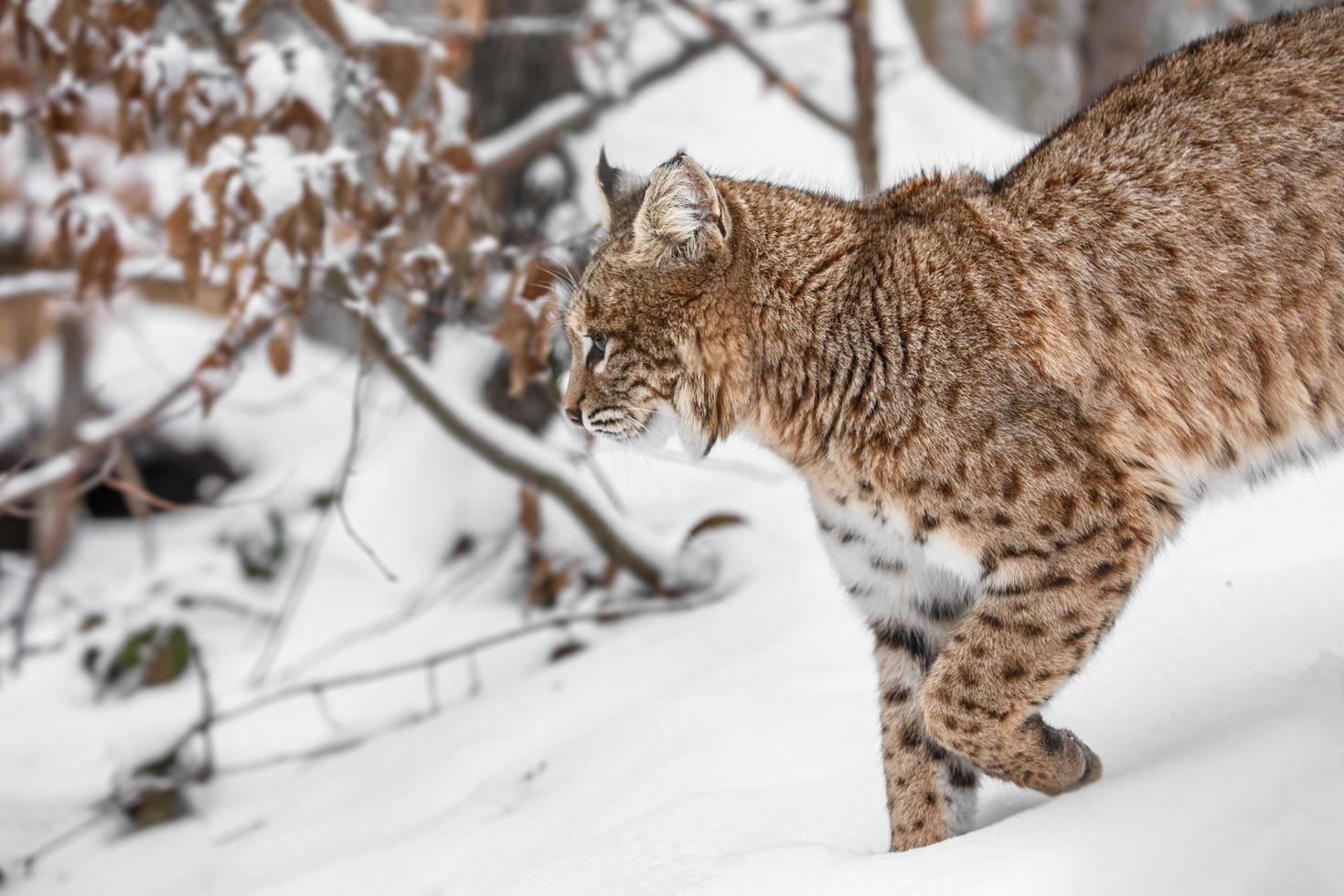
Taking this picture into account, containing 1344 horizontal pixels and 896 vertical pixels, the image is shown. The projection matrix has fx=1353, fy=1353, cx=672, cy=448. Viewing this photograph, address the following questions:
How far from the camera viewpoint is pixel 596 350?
333 centimetres

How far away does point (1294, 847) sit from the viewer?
6.98ft

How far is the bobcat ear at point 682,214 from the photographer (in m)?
3.05

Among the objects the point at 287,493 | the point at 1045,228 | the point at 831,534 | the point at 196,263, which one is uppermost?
the point at 1045,228

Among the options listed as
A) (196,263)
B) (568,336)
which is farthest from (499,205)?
(568,336)

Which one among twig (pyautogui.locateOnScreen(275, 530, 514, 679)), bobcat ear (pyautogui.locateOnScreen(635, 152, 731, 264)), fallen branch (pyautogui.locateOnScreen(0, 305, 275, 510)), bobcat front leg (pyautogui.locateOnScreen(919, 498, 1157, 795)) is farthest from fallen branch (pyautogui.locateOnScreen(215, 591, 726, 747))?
bobcat front leg (pyautogui.locateOnScreen(919, 498, 1157, 795))

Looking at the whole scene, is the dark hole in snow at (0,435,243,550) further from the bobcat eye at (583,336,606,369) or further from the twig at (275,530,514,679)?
the bobcat eye at (583,336,606,369)

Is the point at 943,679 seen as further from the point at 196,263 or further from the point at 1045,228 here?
the point at 196,263

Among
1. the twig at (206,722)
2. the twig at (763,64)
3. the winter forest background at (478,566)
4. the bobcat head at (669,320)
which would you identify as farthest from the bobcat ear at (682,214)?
the twig at (763,64)

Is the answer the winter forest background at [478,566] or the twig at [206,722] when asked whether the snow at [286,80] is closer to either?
the winter forest background at [478,566]

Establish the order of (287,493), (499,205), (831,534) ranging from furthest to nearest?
(287,493) → (499,205) → (831,534)

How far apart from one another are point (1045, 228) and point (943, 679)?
101cm

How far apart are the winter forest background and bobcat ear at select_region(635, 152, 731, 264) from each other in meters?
0.52

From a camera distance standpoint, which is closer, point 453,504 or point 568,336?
point 568,336

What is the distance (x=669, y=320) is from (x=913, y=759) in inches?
45.1
